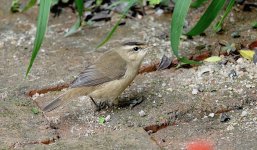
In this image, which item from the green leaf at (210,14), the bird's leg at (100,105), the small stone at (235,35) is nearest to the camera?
the green leaf at (210,14)

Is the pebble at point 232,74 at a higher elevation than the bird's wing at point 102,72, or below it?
below

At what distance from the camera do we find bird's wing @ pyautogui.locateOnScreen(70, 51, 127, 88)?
17.4ft

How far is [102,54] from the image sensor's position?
5.89 meters

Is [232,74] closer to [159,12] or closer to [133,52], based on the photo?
[133,52]

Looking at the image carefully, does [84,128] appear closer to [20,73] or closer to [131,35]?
[20,73]

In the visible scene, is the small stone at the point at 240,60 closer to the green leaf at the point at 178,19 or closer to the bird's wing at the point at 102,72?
the bird's wing at the point at 102,72

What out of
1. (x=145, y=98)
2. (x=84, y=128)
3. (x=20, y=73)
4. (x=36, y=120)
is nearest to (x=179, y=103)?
(x=145, y=98)

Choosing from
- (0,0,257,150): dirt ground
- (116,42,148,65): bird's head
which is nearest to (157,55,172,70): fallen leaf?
(0,0,257,150): dirt ground

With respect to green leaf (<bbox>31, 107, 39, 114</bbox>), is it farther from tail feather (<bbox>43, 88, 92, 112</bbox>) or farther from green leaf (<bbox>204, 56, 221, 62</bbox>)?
green leaf (<bbox>204, 56, 221, 62</bbox>)

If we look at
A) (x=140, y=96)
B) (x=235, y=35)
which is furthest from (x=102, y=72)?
(x=235, y=35)

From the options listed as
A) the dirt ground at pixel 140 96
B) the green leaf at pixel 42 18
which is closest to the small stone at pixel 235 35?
the dirt ground at pixel 140 96

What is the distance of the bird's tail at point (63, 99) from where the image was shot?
201 inches

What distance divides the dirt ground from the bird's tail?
0.37 feet

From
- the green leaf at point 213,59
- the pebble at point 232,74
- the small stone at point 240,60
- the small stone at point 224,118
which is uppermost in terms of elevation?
the small stone at point 240,60
